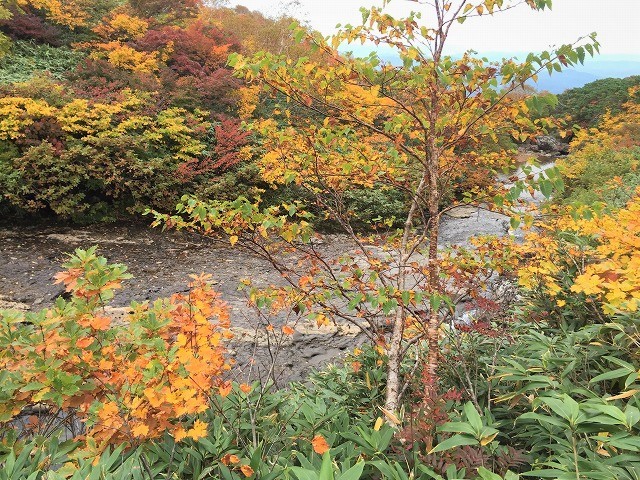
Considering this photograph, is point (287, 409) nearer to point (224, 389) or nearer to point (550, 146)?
point (224, 389)

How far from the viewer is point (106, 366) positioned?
1.93 metres

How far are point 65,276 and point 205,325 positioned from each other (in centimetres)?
75

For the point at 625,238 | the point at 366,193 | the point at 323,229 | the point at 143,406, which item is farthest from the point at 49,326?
the point at 366,193

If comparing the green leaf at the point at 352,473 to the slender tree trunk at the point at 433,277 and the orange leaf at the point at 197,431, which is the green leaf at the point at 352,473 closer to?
the orange leaf at the point at 197,431

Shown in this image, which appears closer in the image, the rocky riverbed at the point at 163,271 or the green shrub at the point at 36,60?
the rocky riverbed at the point at 163,271

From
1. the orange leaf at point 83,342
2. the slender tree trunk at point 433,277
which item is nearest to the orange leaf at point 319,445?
the slender tree trunk at point 433,277

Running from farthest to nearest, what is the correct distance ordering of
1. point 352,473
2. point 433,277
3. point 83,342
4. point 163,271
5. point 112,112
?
1. point 112,112
2. point 163,271
3. point 433,277
4. point 83,342
5. point 352,473

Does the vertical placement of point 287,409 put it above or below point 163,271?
above

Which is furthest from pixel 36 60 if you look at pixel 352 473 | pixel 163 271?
pixel 352 473

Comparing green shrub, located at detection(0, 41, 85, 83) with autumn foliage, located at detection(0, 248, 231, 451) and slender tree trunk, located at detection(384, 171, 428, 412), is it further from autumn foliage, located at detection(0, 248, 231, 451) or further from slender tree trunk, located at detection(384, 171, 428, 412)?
slender tree trunk, located at detection(384, 171, 428, 412)

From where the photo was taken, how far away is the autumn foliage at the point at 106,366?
69.4 inches

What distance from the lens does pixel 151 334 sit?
221cm

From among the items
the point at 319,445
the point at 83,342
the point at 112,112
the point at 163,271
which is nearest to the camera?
the point at 319,445

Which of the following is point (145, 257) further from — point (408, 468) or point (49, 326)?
point (408, 468)
